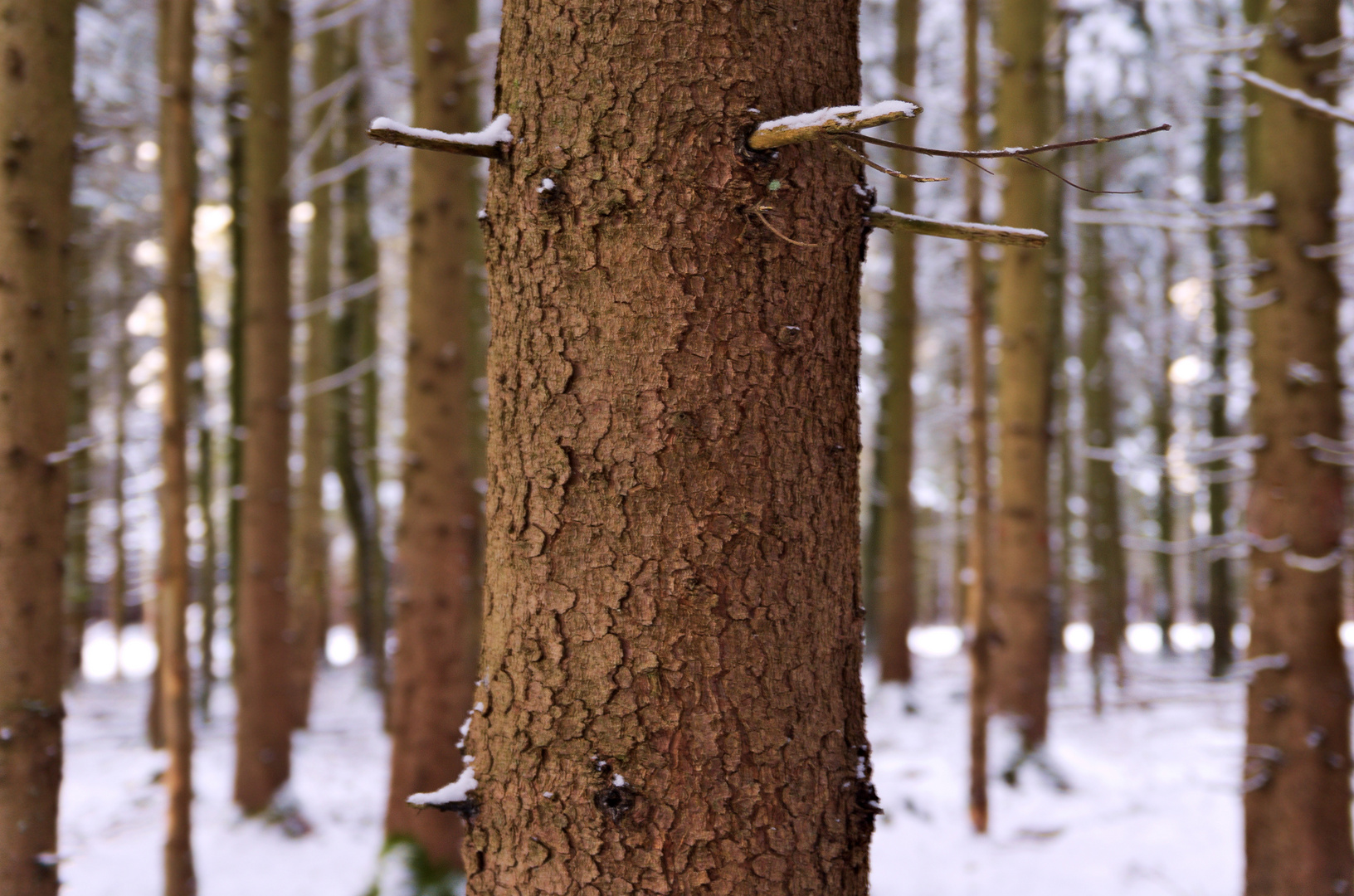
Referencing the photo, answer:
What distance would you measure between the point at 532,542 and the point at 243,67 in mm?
8686

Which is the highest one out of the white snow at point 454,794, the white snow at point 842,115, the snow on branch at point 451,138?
the snow on branch at point 451,138

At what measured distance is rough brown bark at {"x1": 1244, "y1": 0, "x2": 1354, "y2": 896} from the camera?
4367mm

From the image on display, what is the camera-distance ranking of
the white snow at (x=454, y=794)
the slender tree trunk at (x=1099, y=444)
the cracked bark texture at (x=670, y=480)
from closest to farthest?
the cracked bark texture at (x=670, y=480) → the white snow at (x=454, y=794) → the slender tree trunk at (x=1099, y=444)

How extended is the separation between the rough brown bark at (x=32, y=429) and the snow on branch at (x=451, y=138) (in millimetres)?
2733

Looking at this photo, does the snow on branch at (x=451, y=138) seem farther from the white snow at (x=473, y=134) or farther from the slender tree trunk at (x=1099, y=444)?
the slender tree trunk at (x=1099, y=444)

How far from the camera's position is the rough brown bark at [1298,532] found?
437 cm

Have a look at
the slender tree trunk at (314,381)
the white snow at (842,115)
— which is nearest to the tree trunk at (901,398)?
the slender tree trunk at (314,381)

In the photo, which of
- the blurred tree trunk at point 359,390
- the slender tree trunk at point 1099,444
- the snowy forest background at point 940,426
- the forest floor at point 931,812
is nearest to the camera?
the forest floor at point 931,812

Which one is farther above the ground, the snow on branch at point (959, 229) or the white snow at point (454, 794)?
the snow on branch at point (959, 229)

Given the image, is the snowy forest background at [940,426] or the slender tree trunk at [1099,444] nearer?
the snowy forest background at [940,426]

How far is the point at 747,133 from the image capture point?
1.50 meters

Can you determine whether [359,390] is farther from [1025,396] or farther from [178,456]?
[178,456]

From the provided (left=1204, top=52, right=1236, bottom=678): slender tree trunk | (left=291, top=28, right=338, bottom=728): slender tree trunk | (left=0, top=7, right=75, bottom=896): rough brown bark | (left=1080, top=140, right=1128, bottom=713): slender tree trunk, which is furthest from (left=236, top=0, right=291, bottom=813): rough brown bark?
(left=1204, top=52, right=1236, bottom=678): slender tree trunk

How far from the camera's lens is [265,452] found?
710cm
